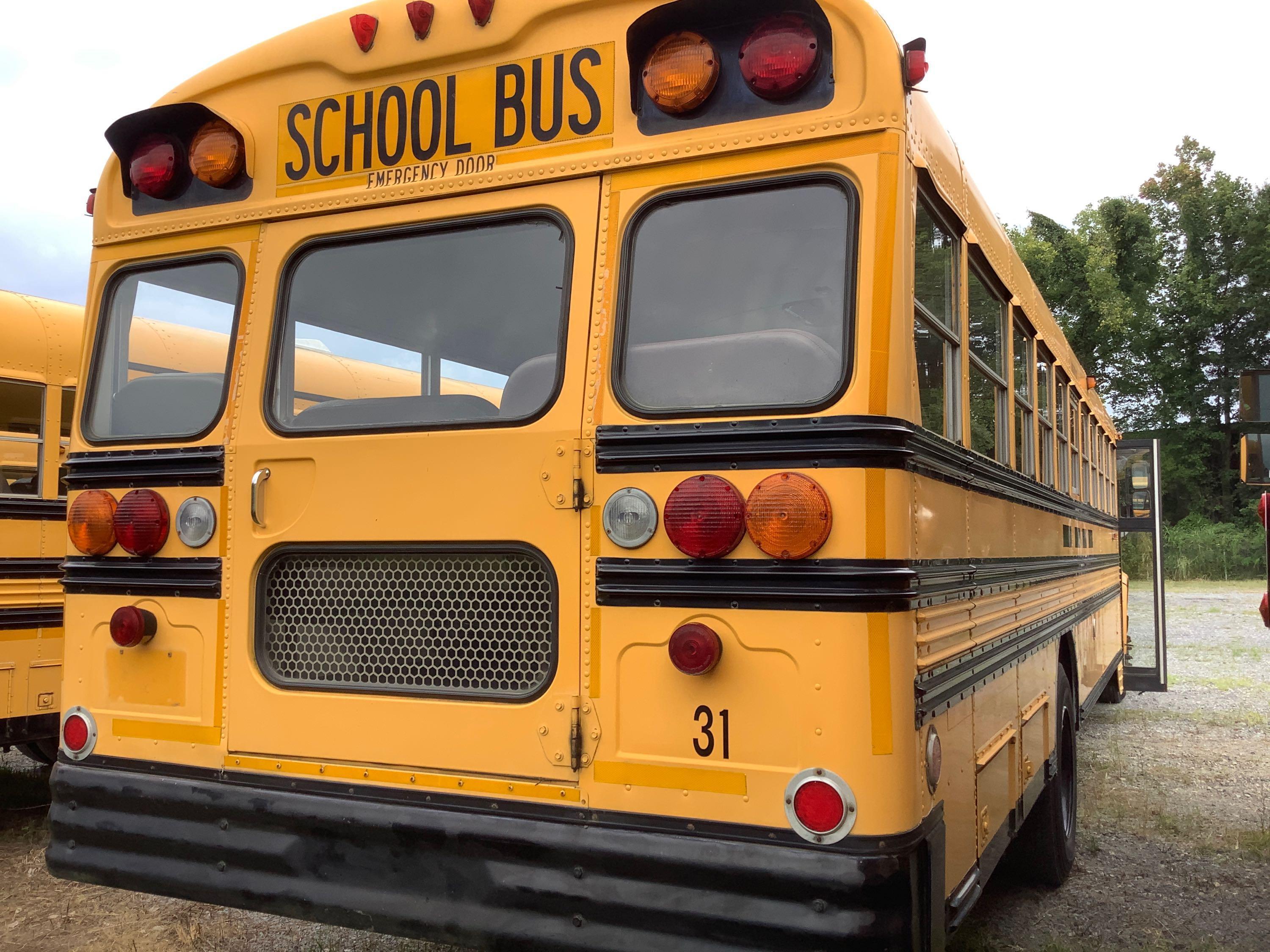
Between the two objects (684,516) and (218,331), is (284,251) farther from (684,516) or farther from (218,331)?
(684,516)

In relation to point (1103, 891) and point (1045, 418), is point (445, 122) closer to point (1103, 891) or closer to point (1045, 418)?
point (1045, 418)

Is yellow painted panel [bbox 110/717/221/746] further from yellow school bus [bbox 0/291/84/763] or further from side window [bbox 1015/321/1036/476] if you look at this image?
side window [bbox 1015/321/1036/476]

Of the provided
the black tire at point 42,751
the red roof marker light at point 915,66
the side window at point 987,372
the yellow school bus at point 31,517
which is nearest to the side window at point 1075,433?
the side window at point 987,372

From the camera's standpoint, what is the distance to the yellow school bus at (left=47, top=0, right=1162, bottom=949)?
214cm

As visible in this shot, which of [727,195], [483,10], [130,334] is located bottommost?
[130,334]

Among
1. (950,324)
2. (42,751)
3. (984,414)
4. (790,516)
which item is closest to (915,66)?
(950,324)

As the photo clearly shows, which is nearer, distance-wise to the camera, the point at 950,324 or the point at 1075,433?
the point at 950,324

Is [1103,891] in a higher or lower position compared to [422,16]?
lower

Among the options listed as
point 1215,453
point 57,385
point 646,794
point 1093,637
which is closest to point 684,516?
point 646,794

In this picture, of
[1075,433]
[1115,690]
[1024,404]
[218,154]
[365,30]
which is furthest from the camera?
[1115,690]

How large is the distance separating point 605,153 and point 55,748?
490 centimetres

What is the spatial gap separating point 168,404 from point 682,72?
1.61m

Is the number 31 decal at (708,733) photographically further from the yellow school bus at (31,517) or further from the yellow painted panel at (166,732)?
the yellow school bus at (31,517)

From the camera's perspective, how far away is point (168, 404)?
2.89 metres
